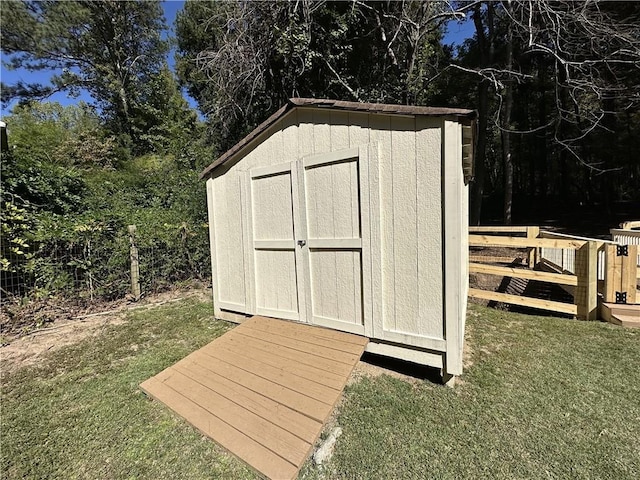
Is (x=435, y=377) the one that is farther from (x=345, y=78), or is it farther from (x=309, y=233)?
(x=345, y=78)

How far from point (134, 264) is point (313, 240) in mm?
3659

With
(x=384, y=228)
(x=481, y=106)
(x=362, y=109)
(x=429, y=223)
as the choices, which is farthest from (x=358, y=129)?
(x=481, y=106)

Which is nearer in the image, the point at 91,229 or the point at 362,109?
the point at 362,109

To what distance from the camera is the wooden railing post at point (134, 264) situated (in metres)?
5.08

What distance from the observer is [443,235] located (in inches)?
96.4

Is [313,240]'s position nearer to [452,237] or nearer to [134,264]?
[452,237]

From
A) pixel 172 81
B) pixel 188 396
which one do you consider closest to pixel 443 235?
pixel 188 396

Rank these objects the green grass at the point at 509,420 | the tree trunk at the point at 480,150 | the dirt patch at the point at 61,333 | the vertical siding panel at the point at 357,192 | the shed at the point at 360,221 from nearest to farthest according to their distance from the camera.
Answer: the green grass at the point at 509,420
the shed at the point at 360,221
the vertical siding panel at the point at 357,192
the dirt patch at the point at 61,333
the tree trunk at the point at 480,150

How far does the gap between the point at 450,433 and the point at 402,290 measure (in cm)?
109

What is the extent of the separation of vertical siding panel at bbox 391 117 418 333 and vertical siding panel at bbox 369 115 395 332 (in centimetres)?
5

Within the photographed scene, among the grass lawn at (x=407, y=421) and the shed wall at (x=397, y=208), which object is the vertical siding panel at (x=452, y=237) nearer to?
the shed wall at (x=397, y=208)

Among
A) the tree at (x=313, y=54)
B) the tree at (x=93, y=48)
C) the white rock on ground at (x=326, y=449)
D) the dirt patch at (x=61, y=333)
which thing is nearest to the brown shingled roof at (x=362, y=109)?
the white rock on ground at (x=326, y=449)

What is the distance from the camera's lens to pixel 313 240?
3178mm

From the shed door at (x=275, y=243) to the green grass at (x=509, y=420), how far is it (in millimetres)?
1233
